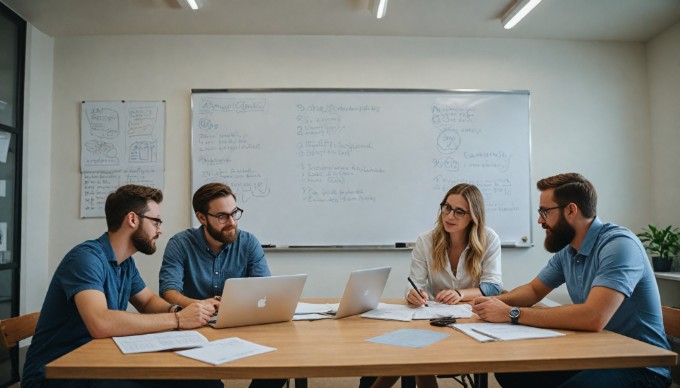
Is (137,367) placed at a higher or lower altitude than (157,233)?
lower

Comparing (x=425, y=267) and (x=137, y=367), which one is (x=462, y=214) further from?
(x=137, y=367)

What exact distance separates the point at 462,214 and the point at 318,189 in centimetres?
162

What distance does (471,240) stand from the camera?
2559 mm

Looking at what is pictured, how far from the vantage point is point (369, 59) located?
13.3ft

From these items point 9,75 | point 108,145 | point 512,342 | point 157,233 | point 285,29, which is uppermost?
point 285,29

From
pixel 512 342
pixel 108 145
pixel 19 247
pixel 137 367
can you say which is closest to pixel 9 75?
pixel 108 145

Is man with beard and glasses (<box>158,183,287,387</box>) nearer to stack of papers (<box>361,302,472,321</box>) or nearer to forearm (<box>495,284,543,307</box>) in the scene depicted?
stack of papers (<box>361,302,472,321</box>)

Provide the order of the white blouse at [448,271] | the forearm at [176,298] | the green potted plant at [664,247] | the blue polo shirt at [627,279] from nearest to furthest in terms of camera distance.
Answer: the blue polo shirt at [627,279] < the forearm at [176,298] < the white blouse at [448,271] < the green potted plant at [664,247]

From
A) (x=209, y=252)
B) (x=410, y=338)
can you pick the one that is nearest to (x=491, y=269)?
(x=410, y=338)

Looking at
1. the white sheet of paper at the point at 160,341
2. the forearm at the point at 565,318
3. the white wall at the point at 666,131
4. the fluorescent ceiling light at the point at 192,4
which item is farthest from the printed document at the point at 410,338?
the white wall at the point at 666,131

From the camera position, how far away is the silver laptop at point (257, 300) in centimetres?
170

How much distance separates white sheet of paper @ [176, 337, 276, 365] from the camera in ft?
4.40

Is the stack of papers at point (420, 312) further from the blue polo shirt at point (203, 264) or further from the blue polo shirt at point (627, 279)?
the blue polo shirt at point (203, 264)

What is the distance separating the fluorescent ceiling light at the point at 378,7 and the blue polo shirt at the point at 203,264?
2003 mm
